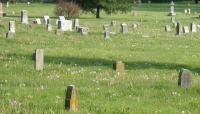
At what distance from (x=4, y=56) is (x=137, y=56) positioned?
16.3 feet

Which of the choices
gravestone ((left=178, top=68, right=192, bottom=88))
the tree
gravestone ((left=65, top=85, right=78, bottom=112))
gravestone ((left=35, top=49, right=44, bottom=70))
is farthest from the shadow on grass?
the tree

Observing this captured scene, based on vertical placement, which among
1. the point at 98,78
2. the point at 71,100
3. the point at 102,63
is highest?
the point at 71,100

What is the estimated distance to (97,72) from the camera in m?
16.0

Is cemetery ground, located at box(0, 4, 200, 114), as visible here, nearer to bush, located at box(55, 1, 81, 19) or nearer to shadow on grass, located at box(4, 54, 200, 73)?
shadow on grass, located at box(4, 54, 200, 73)

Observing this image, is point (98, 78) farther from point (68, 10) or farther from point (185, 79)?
point (68, 10)

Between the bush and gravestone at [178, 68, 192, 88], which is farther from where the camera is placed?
the bush

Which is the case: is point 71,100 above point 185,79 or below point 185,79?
→ above

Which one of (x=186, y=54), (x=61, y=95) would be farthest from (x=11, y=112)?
(x=186, y=54)

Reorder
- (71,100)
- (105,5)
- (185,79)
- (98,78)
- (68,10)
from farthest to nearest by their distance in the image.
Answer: (105,5)
(68,10)
(98,78)
(185,79)
(71,100)

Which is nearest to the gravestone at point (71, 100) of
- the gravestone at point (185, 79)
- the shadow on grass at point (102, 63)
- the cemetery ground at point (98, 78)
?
the cemetery ground at point (98, 78)

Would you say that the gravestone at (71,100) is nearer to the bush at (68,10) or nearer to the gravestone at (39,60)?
the gravestone at (39,60)

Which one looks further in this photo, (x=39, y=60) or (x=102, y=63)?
(x=102, y=63)

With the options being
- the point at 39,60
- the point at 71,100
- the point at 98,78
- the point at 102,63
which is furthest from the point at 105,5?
the point at 71,100

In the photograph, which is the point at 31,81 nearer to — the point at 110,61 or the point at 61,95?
the point at 61,95
